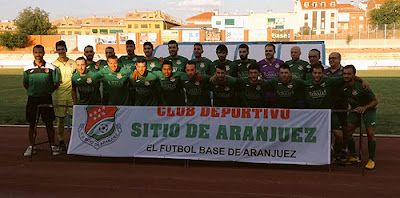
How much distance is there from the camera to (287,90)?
6.22 m

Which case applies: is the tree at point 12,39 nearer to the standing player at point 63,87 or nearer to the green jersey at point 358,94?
the standing player at point 63,87

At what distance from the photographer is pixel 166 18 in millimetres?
104875

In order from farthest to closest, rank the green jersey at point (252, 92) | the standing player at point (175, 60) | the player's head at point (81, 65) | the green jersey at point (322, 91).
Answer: the standing player at point (175, 60) → the player's head at point (81, 65) → the green jersey at point (252, 92) → the green jersey at point (322, 91)

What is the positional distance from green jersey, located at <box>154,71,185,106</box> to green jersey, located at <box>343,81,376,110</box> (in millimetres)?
2793

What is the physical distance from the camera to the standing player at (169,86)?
6.54 meters

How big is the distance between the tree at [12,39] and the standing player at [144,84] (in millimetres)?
62727

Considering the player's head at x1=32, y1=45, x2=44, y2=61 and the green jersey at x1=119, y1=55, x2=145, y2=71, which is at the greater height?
the player's head at x1=32, y1=45, x2=44, y2=61

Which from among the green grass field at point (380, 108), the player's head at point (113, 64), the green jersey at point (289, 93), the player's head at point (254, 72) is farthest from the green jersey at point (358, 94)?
the player's head at point (113, 64)

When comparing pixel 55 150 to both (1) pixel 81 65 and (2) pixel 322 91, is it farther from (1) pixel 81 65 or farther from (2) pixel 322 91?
(2) pixel 322 91

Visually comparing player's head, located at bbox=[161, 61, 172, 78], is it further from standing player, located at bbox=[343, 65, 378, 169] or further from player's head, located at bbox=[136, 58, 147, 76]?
standing player, located at bbox=[343, 65, 378, 169]

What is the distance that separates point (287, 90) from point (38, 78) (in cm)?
437

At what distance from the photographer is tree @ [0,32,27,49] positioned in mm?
61719

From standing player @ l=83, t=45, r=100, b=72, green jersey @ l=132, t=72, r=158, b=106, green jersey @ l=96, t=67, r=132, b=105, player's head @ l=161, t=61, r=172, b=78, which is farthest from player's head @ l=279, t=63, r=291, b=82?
standing player @ l=83, t=45, r=100, b=72

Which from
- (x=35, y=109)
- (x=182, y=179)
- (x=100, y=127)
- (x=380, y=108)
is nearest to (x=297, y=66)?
(x=182, y=179)
